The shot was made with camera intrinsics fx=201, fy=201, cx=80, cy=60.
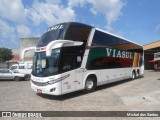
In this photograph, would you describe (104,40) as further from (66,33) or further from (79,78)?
(66,33)

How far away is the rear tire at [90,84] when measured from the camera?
1185 cm

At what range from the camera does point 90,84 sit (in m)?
12.2

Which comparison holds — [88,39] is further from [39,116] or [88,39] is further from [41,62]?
[39,116]

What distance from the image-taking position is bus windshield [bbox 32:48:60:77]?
9680 mm

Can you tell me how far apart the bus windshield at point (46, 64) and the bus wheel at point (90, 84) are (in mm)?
2848

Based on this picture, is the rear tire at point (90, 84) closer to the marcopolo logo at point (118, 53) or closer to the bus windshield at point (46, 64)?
the marcopolo logo at point (118, 53)

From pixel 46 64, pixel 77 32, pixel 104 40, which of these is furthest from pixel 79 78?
pixel 104 40

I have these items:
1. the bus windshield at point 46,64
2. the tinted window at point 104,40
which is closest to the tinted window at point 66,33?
the bus windshield at point 46,64

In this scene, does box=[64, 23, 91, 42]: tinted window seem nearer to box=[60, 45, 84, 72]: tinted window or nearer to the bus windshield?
box=[60, 45, 84, 72]: tinted window

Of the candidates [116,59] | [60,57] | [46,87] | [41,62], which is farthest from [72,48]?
[116,59]

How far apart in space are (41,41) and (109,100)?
488 centimetres

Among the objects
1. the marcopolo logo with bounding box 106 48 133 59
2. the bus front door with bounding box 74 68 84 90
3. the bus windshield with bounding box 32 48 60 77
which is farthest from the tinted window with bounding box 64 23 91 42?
the marcopolo logo with bounding box 106 48 133 59

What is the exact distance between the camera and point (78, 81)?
35.8 feet

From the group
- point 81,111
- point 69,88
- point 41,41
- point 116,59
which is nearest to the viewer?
point 81,111
